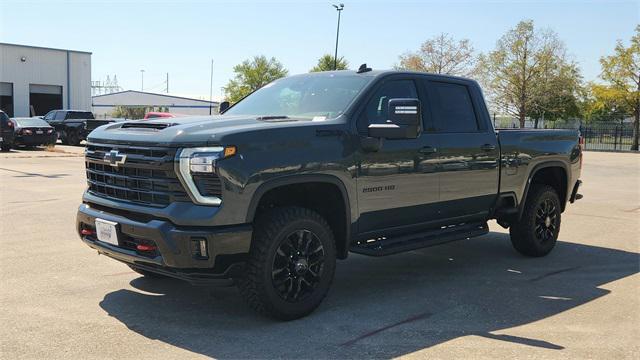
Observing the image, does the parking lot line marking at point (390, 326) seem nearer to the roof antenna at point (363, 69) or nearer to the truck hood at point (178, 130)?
the truck hood at point (178, 130)

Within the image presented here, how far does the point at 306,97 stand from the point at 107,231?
2.14 meters

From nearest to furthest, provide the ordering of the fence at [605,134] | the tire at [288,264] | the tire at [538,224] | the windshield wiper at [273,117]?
the tire at [288,264], the windshield wiper at [273,117], the tire at [538,224], the fence at [605,134]

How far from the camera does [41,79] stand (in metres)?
45.2

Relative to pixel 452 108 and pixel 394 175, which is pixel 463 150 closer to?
pixel 452 108

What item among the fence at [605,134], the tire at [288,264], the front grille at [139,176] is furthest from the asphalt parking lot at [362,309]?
the fence at [605,134]

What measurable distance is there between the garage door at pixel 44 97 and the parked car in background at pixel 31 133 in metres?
21.5

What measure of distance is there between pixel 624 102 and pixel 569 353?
41.5 metres

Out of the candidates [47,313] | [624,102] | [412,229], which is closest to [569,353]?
[412,229]

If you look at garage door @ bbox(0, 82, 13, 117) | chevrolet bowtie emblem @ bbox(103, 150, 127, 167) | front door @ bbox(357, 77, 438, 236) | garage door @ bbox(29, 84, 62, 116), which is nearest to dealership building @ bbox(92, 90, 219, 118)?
garage door @ bbox(29, 84, 62, 116)

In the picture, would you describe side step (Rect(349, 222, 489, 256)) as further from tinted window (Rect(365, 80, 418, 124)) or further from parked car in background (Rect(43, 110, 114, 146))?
parked car in background (Rect(43, 110, 114, 146))

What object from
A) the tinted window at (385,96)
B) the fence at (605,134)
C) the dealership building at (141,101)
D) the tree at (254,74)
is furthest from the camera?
the dealership building at (141,101)

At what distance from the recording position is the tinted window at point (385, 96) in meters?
5.33

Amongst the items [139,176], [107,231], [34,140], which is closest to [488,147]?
[139,176]

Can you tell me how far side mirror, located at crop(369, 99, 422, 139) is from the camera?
488cm
